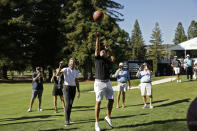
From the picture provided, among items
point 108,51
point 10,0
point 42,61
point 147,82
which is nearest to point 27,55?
point 42,61

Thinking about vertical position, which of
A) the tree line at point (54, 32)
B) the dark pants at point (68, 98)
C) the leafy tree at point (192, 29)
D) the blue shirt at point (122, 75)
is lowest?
the dark pants at point (68, 98)

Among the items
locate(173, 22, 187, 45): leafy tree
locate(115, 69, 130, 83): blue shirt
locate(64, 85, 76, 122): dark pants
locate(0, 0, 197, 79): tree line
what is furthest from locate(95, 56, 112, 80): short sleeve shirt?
locate(173, 22, 187, 45): leafy tree

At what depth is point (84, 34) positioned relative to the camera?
147ft

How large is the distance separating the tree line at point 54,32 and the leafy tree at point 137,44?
44.5 metres

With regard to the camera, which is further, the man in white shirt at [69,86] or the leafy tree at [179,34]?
the leafy tree at [179,34]

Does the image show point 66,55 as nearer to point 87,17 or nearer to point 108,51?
point 87,17

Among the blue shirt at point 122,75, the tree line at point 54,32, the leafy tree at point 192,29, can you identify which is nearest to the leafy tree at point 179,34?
the leafy tree at point 192,29

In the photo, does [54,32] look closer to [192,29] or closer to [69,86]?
[69,86]

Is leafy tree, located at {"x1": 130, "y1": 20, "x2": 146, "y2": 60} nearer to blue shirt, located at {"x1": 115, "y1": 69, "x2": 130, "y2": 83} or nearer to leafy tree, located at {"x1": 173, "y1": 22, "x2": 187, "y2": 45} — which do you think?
leafy tree, located at {"x1": 173, "y1": 22, "x2": 187, "y2": 45}

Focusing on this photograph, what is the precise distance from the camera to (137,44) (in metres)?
93.6

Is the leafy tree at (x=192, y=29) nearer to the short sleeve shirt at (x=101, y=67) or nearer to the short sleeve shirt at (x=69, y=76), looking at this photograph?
the short sleeve shirt at (x=69, y=76)

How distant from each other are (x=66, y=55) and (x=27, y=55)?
8130 mm

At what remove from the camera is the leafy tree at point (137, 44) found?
91500 mm

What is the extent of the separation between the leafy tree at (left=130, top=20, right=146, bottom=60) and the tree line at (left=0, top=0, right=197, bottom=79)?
44.5 metres
